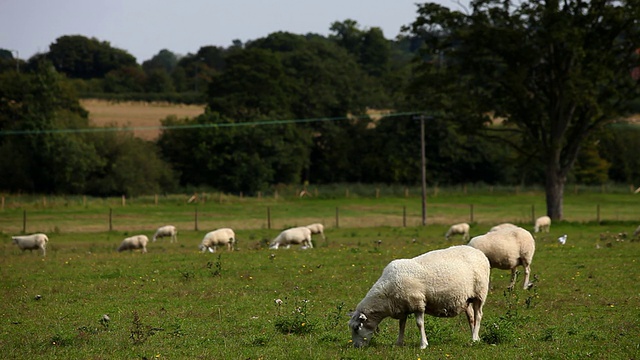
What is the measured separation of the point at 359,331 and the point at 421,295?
1.19 meters

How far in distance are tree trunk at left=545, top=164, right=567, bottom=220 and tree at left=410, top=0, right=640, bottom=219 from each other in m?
0.06

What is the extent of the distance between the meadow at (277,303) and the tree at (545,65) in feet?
24.8

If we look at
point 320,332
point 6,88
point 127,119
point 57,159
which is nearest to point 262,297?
point 320,332

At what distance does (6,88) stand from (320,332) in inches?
2822

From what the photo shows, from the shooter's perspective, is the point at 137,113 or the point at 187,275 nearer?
the point at 187,275

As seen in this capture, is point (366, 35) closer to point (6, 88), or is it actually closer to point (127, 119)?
point (127, 119)

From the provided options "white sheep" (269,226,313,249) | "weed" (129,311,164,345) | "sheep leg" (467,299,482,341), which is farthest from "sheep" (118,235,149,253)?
"sheep leg" (467,299,482,341)

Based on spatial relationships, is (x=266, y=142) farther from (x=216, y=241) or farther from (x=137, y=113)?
(x=216, y=241)

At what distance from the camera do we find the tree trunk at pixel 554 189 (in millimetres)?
45781

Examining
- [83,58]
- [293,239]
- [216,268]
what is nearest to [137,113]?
[83,58]

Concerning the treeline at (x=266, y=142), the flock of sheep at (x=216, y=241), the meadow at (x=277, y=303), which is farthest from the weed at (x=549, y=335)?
the treeline at (x=266, y=142)

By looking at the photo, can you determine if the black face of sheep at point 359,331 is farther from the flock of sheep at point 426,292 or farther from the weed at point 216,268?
the weed at point 216,268

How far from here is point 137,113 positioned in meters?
103

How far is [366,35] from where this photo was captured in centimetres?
14200
